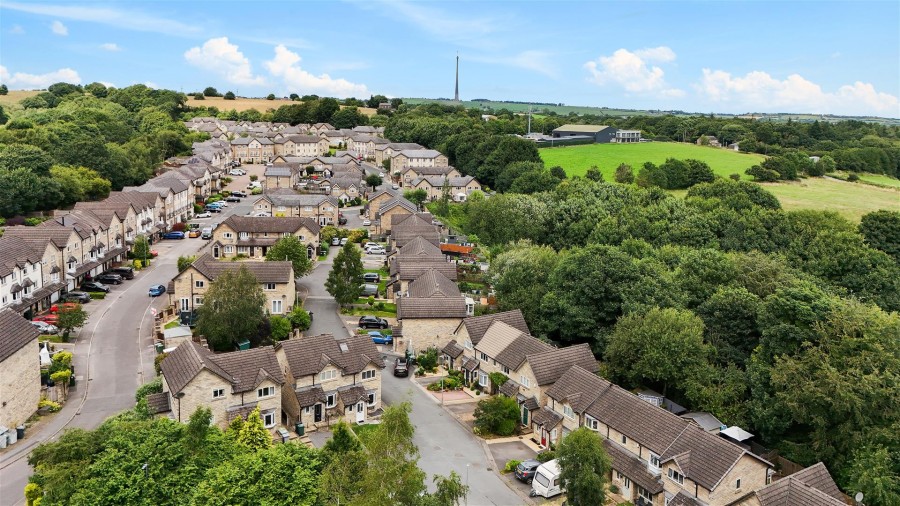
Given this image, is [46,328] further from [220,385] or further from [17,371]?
[220,385]

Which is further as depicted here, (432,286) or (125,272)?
(125,272)

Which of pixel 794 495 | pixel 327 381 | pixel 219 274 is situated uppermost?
pixel 219 274

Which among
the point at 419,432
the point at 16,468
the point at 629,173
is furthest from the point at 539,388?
the point at 629,173

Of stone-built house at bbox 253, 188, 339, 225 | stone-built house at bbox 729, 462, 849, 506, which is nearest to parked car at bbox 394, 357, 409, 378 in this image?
stone-built house at bbox 729, 462, 849, 506

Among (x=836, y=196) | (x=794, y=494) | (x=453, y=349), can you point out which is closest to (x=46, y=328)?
(x=453, y=349)

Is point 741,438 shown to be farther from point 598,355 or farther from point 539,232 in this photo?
point 539,232

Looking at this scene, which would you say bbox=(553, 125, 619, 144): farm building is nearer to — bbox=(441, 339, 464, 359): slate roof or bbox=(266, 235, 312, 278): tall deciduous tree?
bbox=(266, 235, 312, 278): tall deciduous tree
